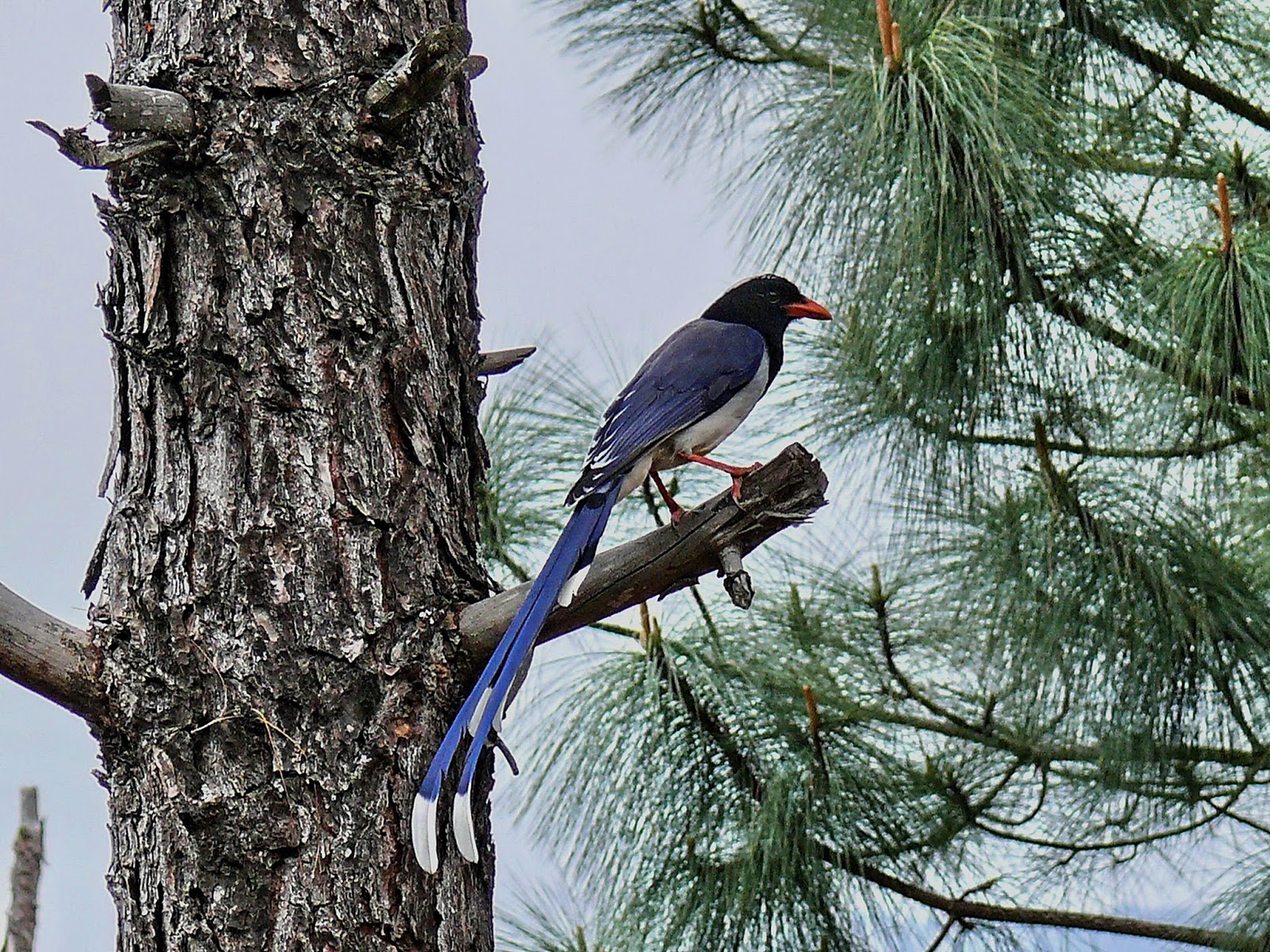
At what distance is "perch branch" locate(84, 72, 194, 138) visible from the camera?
0.89 meters

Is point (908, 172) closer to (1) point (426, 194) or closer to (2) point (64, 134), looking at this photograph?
(1) point (426, 194)

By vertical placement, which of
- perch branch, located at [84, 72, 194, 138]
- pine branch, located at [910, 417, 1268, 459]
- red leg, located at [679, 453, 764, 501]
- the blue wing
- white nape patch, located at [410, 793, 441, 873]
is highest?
pine branch, located at [910, 417, 1268, 459]

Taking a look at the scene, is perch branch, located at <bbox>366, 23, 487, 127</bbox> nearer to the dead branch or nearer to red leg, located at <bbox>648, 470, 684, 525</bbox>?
the dead branch

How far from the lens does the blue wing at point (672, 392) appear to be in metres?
1.05

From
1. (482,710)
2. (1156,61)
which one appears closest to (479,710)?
(482,710)

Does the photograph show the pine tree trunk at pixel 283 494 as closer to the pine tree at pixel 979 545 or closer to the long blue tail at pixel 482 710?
the long blue tail at pixel 482 710

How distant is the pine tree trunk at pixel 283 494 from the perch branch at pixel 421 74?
0.08 ft

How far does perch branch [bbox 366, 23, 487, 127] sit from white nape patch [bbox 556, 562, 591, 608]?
0.32m

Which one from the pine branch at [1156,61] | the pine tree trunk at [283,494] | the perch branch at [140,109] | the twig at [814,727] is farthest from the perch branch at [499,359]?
the pine branch at [1156,61]

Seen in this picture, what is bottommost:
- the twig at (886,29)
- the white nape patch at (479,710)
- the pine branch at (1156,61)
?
the white nape patch at (479,710)

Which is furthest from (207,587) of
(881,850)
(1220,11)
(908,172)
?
(1220,11)

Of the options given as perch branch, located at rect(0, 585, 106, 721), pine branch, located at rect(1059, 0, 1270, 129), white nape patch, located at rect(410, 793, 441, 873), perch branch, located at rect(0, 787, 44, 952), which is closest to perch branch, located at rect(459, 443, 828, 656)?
white nape patch, located at rect(410, 793, 441, 873)

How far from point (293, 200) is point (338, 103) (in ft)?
0.24

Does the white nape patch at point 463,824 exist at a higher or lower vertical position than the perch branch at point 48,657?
lower
